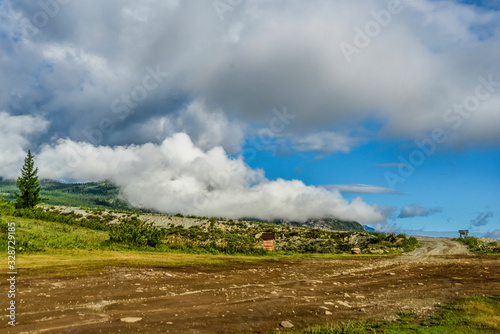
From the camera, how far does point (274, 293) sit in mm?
14062

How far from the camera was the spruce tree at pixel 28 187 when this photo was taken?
5350 cm

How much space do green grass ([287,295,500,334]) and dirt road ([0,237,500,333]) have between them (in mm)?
725

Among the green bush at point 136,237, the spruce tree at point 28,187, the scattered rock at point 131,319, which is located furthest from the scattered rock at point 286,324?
the spruce tree at point 28,187

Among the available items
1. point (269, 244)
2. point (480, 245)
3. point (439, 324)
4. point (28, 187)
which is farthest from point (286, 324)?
point (28, 187)

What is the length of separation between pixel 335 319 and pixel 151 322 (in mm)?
6442

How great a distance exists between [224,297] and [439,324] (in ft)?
26.8

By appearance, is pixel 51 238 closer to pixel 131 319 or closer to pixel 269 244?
pixel 269 244

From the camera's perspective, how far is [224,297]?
13.0m

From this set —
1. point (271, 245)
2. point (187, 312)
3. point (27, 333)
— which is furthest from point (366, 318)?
point (271, 245)

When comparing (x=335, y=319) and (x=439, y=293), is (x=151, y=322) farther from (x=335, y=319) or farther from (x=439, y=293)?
(x=439, y=293)

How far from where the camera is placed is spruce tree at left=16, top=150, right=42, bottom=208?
5350 cm

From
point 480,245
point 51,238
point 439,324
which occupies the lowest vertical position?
point 439,324

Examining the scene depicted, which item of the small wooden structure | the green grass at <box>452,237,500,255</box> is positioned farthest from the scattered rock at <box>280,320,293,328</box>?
the green grass at <box>452,237,500,255</box>

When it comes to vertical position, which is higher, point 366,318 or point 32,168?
point 32,168
